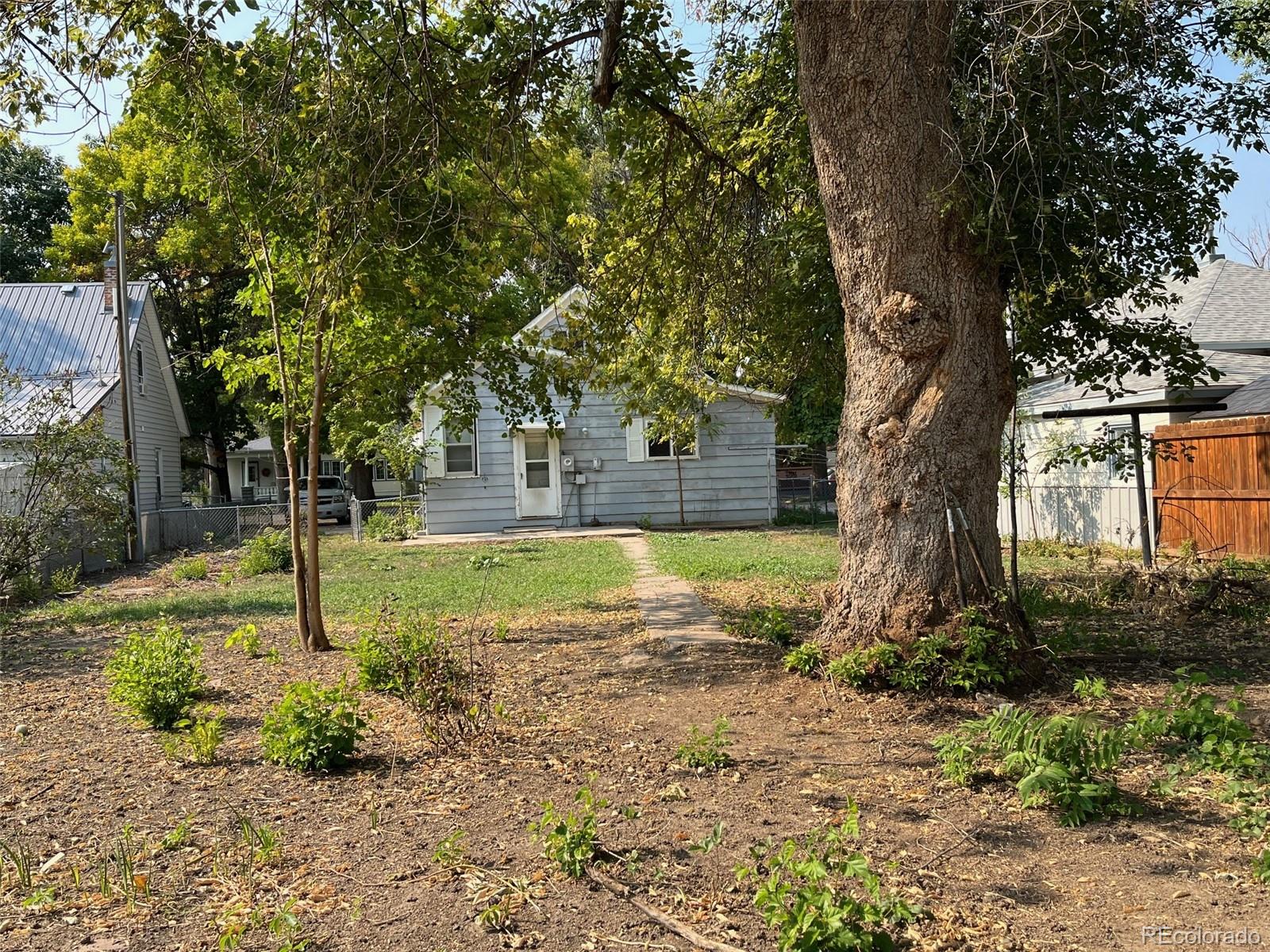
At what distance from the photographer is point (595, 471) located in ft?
74.6

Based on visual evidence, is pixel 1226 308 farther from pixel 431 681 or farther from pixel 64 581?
pixel 64 581

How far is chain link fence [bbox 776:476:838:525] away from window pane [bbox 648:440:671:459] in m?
3.25

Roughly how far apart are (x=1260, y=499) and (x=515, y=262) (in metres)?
10.1

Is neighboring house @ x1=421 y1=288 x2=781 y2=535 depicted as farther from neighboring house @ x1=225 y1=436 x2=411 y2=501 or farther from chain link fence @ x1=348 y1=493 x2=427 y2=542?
neighboring house @ x1=225 y1=436 x2=411 y2=501

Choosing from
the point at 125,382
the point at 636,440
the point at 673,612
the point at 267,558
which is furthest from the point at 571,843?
the point at 636,440

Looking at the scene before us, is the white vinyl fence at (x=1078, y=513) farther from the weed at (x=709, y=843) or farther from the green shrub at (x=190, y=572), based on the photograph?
the green shrub at (x=190, y=572)

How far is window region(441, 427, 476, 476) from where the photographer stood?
22.3 metres

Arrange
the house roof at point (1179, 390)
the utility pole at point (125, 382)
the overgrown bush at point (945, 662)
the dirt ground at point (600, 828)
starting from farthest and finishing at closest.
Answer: the utility pole at point (125, 382) → the house roof at point (1179, 390) → the overgrown bush at point (945, 662) → the dirt ground at point (600, 828)

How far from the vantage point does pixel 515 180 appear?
7949 millimetres

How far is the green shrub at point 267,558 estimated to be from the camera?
52.6ft

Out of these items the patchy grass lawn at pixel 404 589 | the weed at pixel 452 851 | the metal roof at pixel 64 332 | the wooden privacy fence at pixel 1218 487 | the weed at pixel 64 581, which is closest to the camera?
the weed at pixel 452 851

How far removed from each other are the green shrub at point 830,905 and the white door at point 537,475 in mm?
19285

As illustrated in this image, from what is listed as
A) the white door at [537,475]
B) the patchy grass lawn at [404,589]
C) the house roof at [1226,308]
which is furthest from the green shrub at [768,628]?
the white door at [537,475]

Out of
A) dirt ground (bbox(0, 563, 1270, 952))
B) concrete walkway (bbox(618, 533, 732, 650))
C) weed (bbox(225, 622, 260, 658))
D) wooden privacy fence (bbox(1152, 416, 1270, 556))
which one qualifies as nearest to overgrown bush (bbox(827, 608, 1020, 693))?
dirt ground (bbox(0, 563, 1270, 952))
